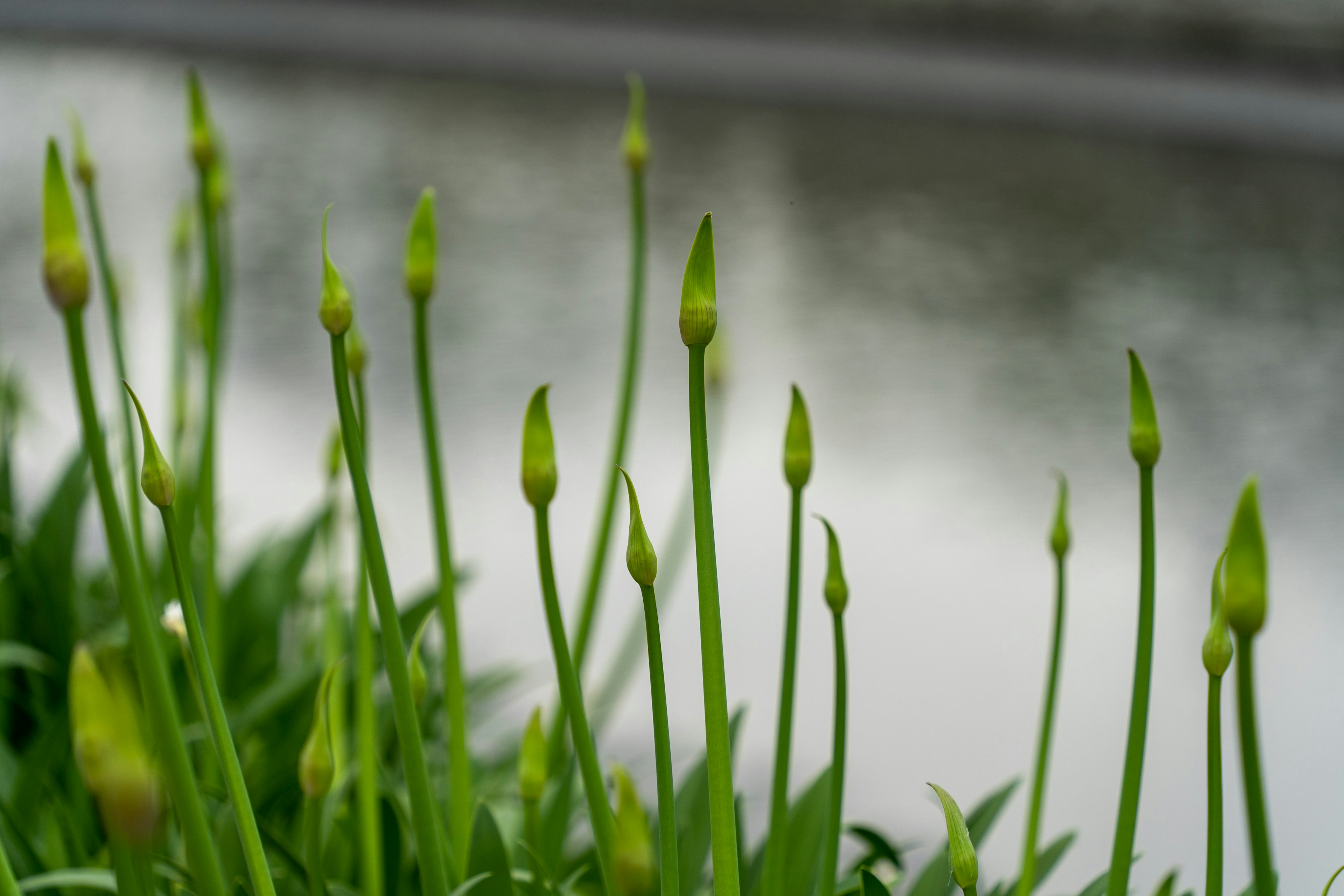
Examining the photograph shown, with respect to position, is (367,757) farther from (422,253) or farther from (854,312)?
(854,312)

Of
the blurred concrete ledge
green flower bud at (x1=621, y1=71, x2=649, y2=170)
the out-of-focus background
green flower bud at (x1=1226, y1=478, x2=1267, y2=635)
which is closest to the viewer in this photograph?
green flower bud at (x1=1226, y1=478, x2=1267, y2=635)

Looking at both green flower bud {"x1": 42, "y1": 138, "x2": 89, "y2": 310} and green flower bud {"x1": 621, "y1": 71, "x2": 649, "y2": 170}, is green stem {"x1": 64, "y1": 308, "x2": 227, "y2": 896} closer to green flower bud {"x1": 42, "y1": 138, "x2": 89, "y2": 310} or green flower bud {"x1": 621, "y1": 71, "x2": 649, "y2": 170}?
green flower bud {"x1": 42, "y1": 138, "x2": 89, "y2": 310}

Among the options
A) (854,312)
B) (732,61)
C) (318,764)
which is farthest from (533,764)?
(732,61)

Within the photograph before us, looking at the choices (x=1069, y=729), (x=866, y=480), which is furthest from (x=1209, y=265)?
(x=1069, y=729)

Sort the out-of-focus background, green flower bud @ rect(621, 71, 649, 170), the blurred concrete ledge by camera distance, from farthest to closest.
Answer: the blurred concrete ledge → the out-of-focus background → green flower bud @ rect(621, 71, 649, 170)

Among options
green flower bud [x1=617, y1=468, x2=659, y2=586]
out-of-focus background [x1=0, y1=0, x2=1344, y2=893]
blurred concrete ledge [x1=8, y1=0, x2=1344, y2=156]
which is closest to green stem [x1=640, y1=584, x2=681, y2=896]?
green flower bud [x1=617, y1=468, x2=659, y2=586]

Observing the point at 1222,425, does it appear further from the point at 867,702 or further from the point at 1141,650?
the point at 1141,650
